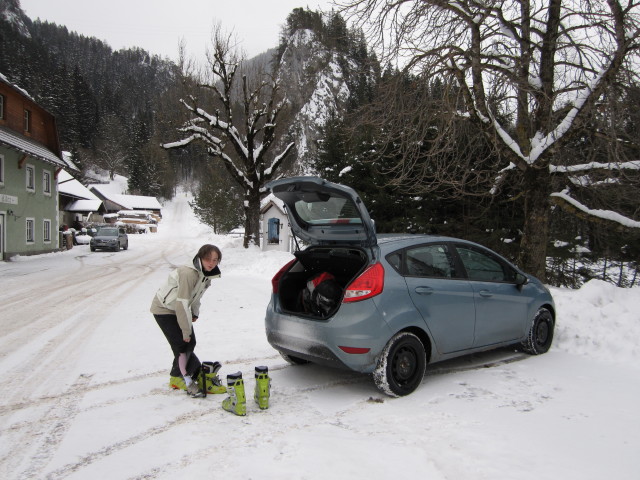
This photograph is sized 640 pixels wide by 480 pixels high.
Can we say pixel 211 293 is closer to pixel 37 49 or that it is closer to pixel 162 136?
pixel 162 136

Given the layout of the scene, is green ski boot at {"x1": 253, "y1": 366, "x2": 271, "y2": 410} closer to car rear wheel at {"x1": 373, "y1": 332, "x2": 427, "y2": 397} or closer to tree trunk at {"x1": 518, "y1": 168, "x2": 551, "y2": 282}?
car rear wheel at {"x1": 373, "y1": 332, "x2": 427, "y2": 397}

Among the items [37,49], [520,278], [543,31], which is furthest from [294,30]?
[520,278]

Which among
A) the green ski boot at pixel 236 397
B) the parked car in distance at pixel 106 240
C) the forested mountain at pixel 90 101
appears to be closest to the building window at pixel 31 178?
the parked car in distance at pixel 106 240

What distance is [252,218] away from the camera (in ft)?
79.3

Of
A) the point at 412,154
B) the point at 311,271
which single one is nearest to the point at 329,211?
the point at 311,271

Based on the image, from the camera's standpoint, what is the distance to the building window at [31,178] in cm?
2506

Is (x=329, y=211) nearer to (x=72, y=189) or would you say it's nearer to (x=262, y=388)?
(x=262, y=388)

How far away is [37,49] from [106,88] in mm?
15928

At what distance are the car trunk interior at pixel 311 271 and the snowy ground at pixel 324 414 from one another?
2.80 feet

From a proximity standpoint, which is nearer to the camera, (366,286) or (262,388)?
(262,388)

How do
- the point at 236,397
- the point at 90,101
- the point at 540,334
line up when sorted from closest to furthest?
the point at 236,397 → the point at 540,334 → the point at 90,101

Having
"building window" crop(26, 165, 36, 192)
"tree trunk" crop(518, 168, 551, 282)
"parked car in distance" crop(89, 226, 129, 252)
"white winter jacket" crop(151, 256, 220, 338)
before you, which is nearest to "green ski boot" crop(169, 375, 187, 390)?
"white winter jacket" crop(151, 256, 220, 338)

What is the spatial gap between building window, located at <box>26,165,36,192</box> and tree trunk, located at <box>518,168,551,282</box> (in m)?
26.9

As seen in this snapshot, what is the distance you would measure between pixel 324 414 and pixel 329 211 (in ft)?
6.98
